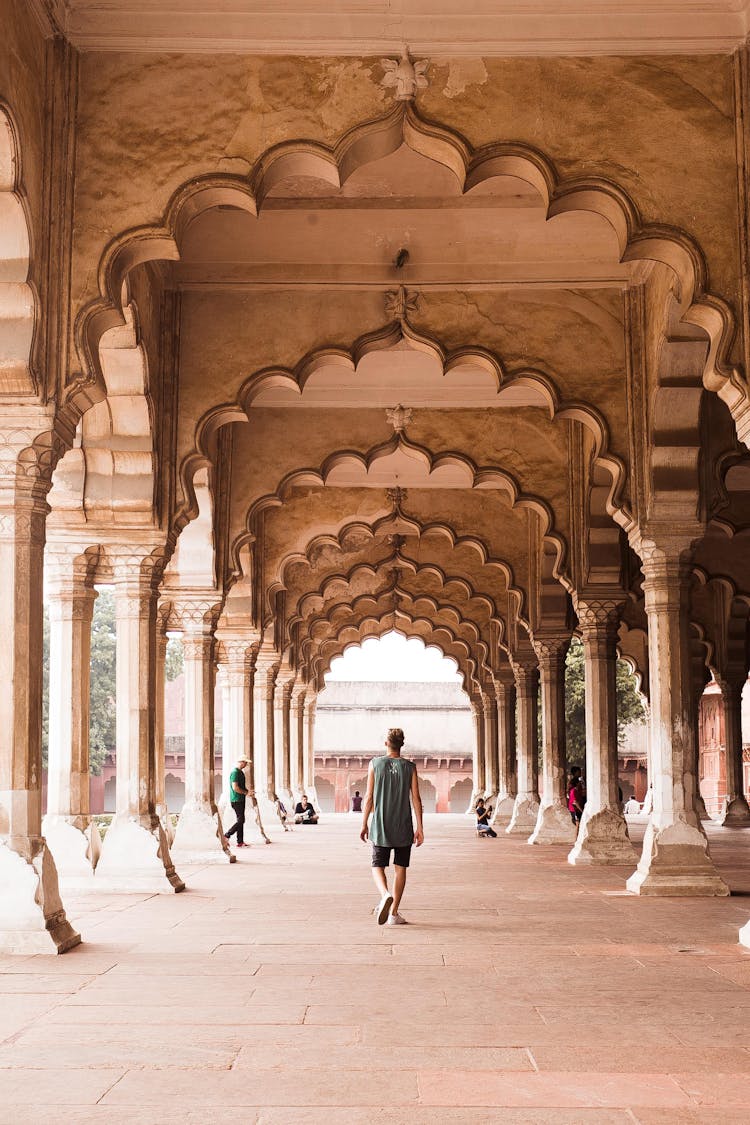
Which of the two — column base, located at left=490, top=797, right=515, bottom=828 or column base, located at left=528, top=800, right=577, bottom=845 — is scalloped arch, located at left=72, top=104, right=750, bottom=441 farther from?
column base, located at left=490, top=797, right=515, bottom=828

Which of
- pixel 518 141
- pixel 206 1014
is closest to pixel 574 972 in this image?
pixel 206 1014

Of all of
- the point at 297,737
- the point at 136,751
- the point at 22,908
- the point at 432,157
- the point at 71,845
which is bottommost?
the point at 71,845

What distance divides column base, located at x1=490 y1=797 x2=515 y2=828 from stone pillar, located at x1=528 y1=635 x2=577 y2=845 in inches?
348

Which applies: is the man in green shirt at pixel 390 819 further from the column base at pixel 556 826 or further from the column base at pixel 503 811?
the column base at pixel 503 811

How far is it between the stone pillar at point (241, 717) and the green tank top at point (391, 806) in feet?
41.1

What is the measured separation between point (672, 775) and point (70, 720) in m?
6.31

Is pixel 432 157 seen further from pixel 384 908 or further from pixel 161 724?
pixel 161 724

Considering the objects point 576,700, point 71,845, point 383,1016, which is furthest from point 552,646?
point 576,700

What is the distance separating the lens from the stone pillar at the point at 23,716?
27.5ft

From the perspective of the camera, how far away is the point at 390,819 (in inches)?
399

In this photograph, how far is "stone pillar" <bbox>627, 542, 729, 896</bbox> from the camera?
12414mm

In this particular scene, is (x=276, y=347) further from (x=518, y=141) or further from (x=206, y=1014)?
(x=206, y=1014)

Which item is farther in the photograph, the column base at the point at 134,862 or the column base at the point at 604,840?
the column base at the point at 604,840

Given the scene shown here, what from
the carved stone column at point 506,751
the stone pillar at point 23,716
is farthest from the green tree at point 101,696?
the stone pillar at point 23,716
